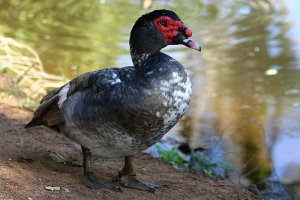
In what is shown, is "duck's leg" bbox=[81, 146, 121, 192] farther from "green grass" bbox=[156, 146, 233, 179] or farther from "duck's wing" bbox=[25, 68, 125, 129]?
"green grass" bbox=[156, 146, 233, 179]

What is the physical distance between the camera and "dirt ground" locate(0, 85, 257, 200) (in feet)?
11.7

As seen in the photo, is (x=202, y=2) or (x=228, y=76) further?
(x=202, y=2)

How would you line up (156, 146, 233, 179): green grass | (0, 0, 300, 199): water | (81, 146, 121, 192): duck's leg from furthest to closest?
(0, 0, 300, 199): water → (156, 146, 233, 179): green grass → (81, 146, 121, 192): duck's leg

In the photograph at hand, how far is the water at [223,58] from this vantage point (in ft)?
18.8

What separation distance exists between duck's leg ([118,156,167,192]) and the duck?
0.01 m

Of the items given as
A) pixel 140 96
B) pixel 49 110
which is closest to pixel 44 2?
pixel 49 110

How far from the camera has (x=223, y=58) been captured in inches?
315

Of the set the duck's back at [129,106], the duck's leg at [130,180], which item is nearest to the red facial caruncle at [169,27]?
the duck's back at [129,106]

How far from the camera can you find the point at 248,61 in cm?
787

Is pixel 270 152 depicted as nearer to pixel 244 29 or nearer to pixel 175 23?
pixel 175 23

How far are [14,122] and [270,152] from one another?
245cm

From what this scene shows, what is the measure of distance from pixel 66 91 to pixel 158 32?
844mm

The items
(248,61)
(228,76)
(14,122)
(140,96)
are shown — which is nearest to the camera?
(140,96)

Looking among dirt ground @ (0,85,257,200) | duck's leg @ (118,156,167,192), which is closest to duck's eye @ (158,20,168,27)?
duck's leg @ (118,156,167,192)
